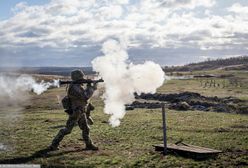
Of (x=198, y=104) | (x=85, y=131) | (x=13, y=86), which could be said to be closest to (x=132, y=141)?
(x=85, y=131)

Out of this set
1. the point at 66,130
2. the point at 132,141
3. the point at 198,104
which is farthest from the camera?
the point at 198,104

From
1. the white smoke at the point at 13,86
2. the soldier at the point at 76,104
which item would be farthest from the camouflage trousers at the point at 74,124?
the white smoke at the point at 13,86

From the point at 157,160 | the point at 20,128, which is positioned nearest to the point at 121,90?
the point at 157,160

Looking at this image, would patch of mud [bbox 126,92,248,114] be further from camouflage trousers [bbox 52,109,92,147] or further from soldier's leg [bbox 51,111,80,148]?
soldier's leg [bbox 51,111,80,148]

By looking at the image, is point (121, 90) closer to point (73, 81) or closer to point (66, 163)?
point (73, 81)

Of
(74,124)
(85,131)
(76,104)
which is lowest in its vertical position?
(85,131)

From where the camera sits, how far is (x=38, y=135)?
1187 inches

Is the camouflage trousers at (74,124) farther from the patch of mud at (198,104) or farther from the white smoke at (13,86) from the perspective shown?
the patch of mud at (198,104)

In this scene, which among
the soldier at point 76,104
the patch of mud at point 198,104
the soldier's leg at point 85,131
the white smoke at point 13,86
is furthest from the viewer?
the patch of mud at point 198,104

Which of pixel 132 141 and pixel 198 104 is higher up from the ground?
pixel 132 141

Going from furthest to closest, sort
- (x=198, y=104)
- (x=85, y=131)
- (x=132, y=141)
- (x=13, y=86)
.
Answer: (x=198, y=104) → (x=13, y=86) → (x=132, y=141) → (x=85, y=131)

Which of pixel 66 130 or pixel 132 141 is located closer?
pixel 66 130

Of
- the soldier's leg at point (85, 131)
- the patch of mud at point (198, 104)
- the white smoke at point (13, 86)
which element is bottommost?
the patch of mud at point (198, 104)

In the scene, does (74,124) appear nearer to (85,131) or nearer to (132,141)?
(85,131)
